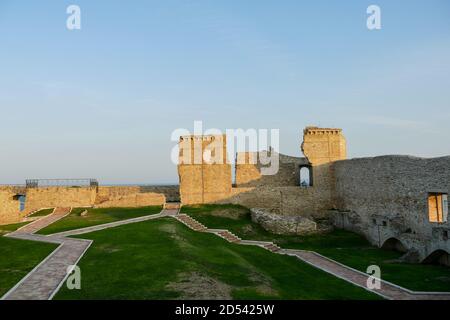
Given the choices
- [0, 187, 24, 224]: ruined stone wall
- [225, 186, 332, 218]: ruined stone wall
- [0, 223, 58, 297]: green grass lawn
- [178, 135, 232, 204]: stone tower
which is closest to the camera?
[0, 223, 58, 297]: green grass lawn

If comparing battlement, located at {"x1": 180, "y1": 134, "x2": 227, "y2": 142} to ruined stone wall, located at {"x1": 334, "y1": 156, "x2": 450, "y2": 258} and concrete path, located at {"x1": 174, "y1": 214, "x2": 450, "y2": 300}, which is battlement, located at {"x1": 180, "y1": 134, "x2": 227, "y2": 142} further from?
ruined stone wall, located at {"x1": 334, "y1": 156, "x2": 450, "y2": 258}

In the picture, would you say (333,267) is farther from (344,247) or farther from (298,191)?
(298,191)

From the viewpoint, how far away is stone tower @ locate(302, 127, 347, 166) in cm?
4009

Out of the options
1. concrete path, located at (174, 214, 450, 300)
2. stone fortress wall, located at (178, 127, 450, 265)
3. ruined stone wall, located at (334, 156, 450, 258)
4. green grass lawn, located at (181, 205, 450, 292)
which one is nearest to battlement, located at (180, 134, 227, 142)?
stone fortress wall, located at (178, 127, 450, 265)

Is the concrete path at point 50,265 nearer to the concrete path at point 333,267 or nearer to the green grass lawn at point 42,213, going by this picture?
the concrete path at point 333,267

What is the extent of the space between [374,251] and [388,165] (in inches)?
262

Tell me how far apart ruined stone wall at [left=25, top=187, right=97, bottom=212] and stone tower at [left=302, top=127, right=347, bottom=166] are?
75.8 ft

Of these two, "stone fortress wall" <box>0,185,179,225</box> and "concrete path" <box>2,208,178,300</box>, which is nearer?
"concrete path" <box>2,208,178,300</box>

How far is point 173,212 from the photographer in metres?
34.3

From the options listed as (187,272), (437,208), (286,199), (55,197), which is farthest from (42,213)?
(437,208)

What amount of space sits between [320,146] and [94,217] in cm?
2299

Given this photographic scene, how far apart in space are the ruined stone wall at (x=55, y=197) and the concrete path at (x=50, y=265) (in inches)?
397

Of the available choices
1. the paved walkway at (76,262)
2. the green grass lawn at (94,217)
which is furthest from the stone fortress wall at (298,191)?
the paved walkway at (76,262)
